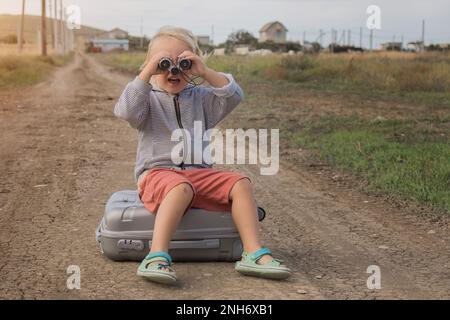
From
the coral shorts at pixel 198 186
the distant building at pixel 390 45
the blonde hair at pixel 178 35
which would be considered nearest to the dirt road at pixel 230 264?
the coral shorts at pixel 198 186

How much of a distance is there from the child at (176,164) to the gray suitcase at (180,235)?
0.06 metres

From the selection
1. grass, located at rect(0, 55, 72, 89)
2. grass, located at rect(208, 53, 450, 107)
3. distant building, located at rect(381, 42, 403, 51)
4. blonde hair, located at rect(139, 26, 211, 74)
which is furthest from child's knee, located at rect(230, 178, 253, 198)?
distant building, located at rect(381, 42, 403, 51)

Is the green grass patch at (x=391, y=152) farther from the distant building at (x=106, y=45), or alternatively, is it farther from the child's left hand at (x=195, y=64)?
the distant building at (x=106, y=45)

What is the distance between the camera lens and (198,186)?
3.62m

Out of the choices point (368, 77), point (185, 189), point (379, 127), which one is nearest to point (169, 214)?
point (185, 189)

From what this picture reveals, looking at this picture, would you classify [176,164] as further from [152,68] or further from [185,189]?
[152,68]

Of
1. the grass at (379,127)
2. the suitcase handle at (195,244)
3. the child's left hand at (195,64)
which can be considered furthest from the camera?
the grass at (379,127)

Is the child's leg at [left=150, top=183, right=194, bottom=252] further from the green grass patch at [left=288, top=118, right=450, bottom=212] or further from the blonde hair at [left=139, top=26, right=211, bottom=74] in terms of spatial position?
the green grass patch at [left=288, top=118, right=450, bottom=212]

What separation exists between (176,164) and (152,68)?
0.54 m

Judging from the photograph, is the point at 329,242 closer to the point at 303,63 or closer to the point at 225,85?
the point at 225,85

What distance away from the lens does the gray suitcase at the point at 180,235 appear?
3.59 metres

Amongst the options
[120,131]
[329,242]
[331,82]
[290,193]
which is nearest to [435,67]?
[331,82]

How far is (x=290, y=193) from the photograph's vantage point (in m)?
5.59
